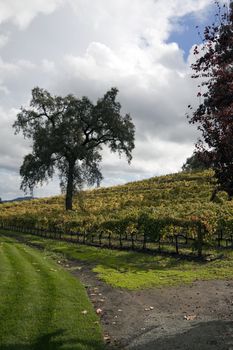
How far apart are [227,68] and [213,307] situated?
24.0 feet

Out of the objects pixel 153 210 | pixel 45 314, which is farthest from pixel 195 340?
pixel 153 210

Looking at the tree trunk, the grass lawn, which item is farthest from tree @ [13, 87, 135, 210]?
the grass lawn

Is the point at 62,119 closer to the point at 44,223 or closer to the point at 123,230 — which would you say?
the point at 44,223

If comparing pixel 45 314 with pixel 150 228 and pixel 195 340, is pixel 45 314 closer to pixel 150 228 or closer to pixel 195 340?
pixel 195 340

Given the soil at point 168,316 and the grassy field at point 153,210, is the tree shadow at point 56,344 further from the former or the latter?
the grassy field at point 153,210

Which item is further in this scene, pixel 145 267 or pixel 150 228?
pixel 150 228

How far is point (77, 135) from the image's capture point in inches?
1973

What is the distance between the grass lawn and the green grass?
2.50 metres

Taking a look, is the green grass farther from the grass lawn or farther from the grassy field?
the grassy field

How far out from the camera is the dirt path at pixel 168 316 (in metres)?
9.88

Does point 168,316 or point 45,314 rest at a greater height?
point 45,314

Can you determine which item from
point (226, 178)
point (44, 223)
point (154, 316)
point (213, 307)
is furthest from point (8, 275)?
point (44, 223)

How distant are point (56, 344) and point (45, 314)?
2.17 meters

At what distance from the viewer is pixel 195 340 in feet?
32.2
